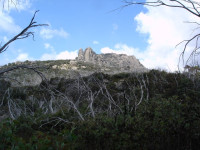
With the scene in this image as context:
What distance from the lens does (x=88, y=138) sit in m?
5.41

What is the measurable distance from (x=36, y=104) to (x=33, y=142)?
7211mm

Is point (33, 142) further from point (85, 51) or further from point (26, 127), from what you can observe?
point (85, 51)

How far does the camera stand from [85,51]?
8788 centimetres

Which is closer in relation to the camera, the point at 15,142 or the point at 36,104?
the point at 15,142

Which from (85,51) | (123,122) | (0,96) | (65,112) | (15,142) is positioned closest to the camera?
(123,122)

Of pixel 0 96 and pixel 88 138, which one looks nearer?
pixel 88 138

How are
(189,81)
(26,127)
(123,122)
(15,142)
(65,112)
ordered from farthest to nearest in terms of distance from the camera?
(189,81), (65,112), (26,127), (15,142), (123,122)

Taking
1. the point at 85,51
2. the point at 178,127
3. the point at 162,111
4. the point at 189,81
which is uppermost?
the point at 85,51

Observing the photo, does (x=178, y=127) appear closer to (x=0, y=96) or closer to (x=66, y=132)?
(x=66, y=132)

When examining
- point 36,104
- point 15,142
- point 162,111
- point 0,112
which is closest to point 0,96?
point 0,112

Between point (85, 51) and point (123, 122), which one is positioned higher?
point (85, 51)

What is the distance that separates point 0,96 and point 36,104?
3.11m

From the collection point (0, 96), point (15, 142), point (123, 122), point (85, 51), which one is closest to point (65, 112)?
point (15, 142)

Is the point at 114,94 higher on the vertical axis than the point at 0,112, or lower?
higher
